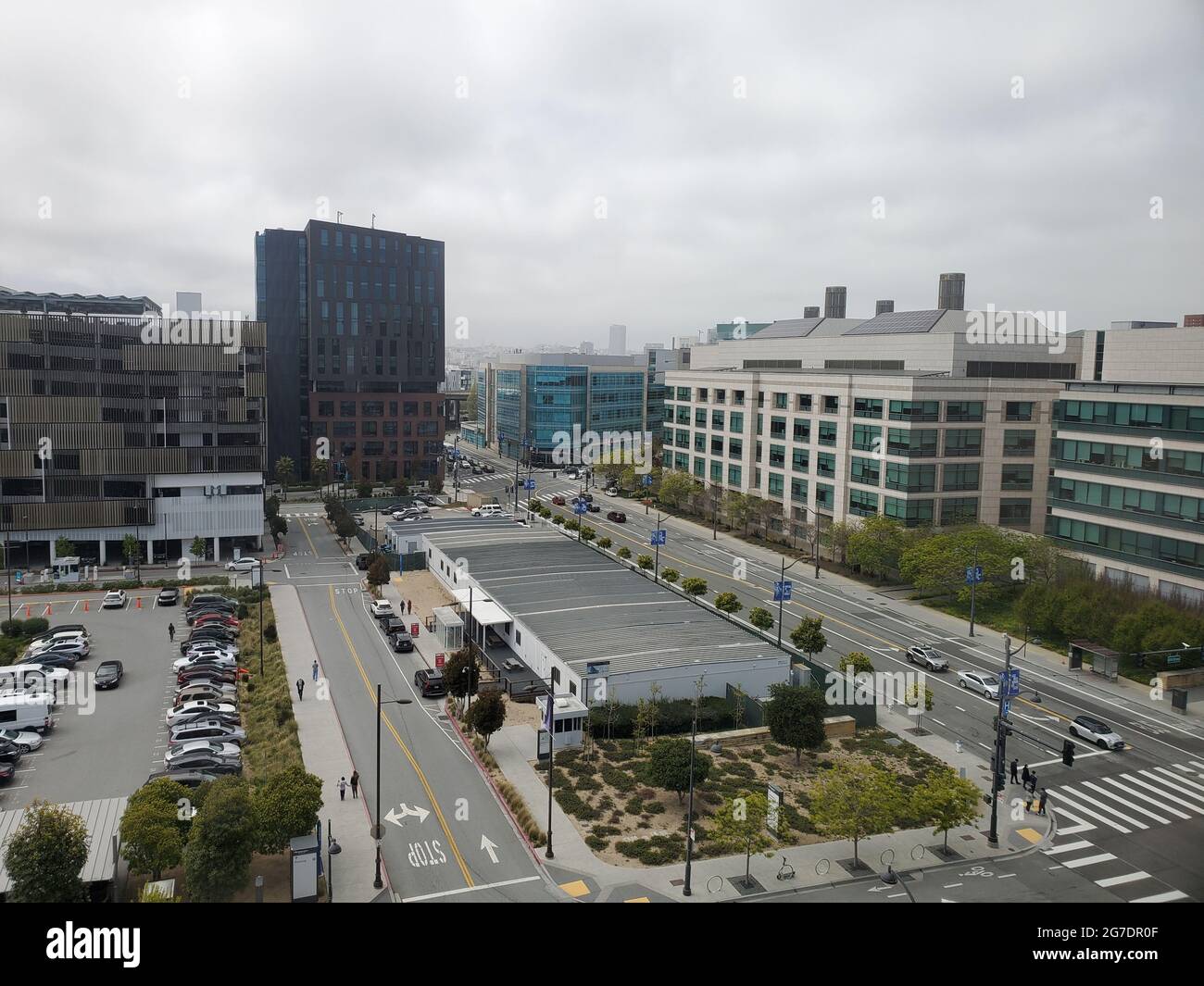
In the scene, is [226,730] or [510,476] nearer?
[226,730]

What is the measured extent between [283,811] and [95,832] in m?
4.60

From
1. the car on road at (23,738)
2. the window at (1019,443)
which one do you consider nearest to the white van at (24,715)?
the car on road at (23,738)

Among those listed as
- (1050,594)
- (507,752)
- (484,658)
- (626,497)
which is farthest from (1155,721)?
(626,497)

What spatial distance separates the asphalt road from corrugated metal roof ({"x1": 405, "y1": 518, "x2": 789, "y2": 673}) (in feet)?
20.1

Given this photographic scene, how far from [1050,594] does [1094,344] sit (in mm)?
19029

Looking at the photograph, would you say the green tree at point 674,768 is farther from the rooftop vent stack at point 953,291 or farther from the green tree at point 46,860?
the rooftop vent stack at point 953,291

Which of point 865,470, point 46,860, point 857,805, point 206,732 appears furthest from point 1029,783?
point 865,470

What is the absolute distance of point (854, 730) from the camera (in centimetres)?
3388

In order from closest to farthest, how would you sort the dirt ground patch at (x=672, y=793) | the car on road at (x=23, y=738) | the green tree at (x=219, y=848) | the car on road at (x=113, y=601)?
the green tree at (x=219, y=848)
the dirt ground patch at (x=672, y=793)
the car on road at (x=23, y=738)
the car on road at (x=113, y=601)

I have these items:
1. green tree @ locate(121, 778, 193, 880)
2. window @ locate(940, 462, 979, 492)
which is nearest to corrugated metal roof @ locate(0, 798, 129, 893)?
green tree @ locate(121, 778, 193, 880)

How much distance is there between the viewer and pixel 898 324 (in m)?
70.4

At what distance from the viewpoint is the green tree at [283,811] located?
70.7 feet

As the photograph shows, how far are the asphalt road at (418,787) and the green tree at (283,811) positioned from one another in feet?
9.13
